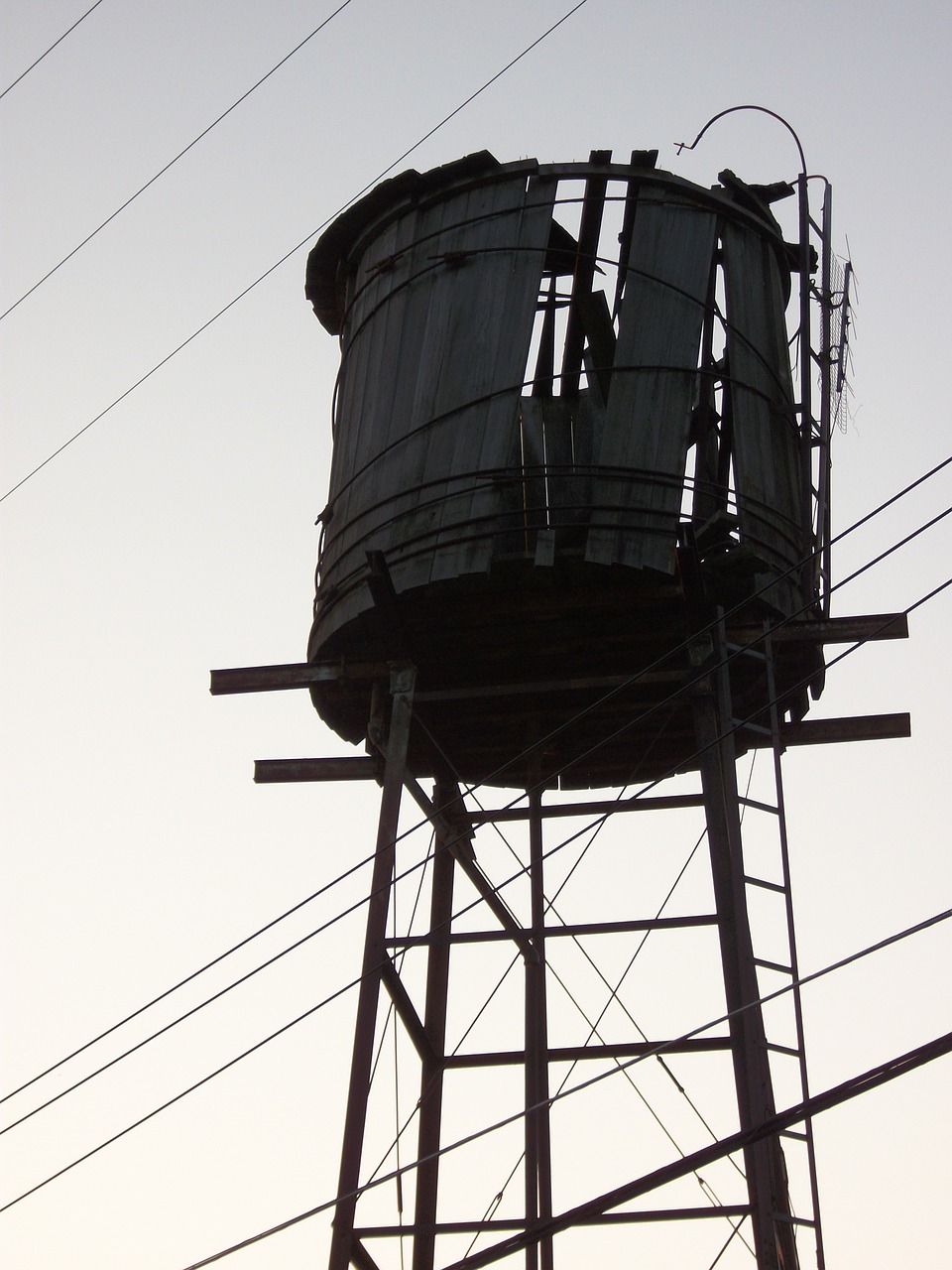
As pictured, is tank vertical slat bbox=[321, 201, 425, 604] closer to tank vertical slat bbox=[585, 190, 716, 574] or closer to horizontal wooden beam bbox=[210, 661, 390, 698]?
horizontal wooden beam bbox=[210, 661, 390, 698]

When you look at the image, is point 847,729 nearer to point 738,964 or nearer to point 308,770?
point 738,964

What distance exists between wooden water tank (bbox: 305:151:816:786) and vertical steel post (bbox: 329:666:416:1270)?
1.27 ft

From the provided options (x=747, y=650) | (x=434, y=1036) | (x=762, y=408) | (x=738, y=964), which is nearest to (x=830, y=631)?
(x=747, y=650)

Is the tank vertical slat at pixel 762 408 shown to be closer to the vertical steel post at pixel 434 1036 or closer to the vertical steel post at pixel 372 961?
the vertical steel post at pixel 372 961

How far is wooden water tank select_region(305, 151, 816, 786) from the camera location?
8.47 m

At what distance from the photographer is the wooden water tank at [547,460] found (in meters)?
8.47

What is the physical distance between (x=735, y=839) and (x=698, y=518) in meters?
1.79

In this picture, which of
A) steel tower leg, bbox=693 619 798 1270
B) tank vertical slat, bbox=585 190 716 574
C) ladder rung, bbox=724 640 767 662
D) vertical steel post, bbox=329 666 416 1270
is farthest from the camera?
ladder rung, bbox=724 640 767 662

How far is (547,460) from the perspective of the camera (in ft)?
29.0

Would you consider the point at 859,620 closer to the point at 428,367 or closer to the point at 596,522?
the point at 596,522

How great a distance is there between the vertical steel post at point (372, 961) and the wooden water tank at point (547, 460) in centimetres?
39

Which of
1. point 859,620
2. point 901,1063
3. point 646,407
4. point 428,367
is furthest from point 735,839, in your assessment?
point 901,1063

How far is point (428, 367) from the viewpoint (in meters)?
9.16

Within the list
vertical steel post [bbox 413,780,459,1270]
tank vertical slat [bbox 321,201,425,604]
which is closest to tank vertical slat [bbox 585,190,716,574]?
tank vertical slat [bbox 321,201,425,604]
